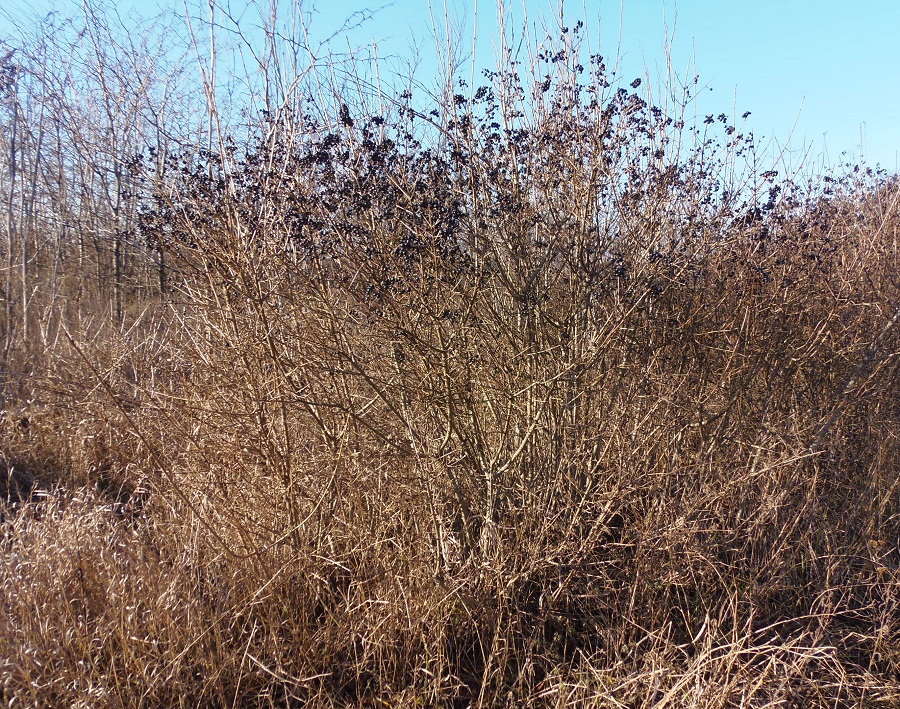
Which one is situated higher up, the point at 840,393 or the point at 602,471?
the point at 840,393

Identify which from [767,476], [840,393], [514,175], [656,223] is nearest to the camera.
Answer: [514,175]

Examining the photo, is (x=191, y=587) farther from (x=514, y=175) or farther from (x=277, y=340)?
(x=514, y=175)

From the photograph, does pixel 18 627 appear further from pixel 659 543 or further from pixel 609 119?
pixel 609 119

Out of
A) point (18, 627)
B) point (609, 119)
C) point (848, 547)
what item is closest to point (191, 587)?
point (18, 627)

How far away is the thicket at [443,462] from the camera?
2.52 m

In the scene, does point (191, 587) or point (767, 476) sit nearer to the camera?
point (191, 587)

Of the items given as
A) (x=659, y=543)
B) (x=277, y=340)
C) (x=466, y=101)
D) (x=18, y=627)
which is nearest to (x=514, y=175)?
(x=466, y=101)

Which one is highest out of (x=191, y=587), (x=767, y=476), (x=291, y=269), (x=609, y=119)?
(x=609, y=119)

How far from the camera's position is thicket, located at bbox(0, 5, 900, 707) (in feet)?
8.27

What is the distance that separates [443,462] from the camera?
9.71 ft

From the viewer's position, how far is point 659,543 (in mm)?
2932

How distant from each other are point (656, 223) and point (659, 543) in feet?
4.63

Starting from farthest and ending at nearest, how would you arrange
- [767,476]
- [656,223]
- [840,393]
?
[840,393], [767,476], [656,223]

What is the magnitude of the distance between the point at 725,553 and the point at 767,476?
0.46 meters
